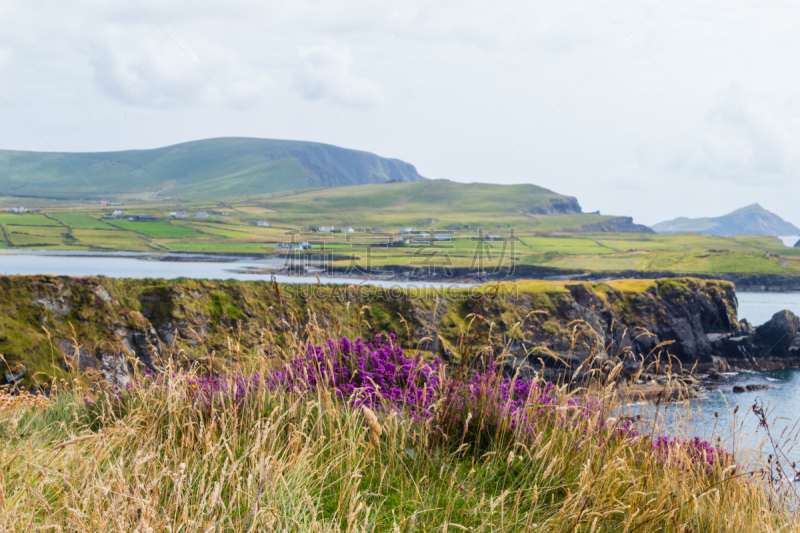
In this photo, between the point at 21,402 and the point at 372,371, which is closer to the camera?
the point at 372,371

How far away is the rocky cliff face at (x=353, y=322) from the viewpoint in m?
5.41

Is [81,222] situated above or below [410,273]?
above

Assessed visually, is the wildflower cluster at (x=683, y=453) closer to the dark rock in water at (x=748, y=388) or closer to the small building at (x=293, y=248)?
the dark rock in water at (x=748, y=388)

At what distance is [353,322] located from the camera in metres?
5.72

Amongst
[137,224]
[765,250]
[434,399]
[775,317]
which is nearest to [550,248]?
[765,250]

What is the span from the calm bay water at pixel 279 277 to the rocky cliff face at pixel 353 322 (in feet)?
12.6

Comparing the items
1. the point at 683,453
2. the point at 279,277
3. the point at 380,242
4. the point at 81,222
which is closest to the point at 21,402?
the point at 683,453

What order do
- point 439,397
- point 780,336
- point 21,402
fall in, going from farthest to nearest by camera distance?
point 780,336 < point 21,402 < point 439,397

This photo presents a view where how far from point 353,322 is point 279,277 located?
68.9 meters

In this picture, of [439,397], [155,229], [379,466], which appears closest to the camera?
[379,466]

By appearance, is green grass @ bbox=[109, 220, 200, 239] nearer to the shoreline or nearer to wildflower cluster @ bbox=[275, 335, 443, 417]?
the shoreline

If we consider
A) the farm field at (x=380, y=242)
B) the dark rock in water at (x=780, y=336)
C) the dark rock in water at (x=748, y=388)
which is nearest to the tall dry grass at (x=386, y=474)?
the dark rock in water at (x=748, y=388)

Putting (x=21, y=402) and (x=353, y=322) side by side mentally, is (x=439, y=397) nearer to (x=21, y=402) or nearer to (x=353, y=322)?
(x=353, y=322)

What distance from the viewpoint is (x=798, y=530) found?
11.8 feet
